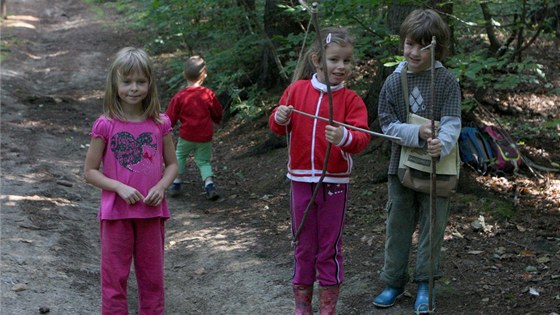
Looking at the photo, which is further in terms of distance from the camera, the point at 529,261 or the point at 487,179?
the point at 487,179

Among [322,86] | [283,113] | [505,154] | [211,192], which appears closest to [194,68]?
[211,192]

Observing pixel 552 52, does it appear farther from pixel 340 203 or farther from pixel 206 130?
Answer: pixel 340 203

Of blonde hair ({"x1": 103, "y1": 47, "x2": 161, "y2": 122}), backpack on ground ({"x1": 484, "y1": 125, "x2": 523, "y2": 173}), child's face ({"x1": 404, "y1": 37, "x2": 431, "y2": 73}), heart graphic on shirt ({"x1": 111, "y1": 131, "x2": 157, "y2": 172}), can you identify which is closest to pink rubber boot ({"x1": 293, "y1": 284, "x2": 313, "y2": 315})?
heart graphic on shirt ({"x1": 111, "y1": 131, "x2": 157, "y2": 172})

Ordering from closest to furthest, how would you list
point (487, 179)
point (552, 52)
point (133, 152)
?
1. point (133, 152)
2. point (487, 179)
3. point (552, 52)

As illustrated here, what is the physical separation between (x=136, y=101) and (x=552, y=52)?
9.81m

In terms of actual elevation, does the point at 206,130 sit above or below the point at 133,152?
below

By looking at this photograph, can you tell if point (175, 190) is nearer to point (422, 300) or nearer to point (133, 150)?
point (422, 300)

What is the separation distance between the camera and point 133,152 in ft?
12.8

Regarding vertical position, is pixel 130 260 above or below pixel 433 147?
below

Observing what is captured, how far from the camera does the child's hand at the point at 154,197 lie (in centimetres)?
382

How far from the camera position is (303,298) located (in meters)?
4.41

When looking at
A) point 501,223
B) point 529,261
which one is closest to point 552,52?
point 501,223

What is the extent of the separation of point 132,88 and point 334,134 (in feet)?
3.90

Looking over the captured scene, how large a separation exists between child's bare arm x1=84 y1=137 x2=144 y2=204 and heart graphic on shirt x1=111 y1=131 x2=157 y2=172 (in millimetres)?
91
